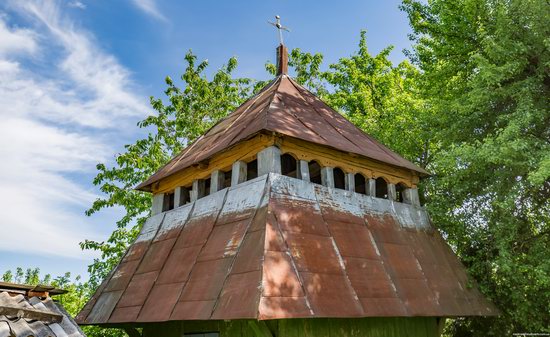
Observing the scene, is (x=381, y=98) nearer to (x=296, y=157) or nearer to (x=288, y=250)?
(x=296, y=157)

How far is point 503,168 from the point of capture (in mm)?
8539

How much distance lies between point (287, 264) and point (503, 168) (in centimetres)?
544

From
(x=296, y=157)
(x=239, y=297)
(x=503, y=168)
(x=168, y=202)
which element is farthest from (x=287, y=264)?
(x=503, y=168)

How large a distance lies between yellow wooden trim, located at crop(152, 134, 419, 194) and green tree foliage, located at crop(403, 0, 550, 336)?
1.03 metres

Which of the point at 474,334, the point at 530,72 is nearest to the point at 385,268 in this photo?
the point at 474,334

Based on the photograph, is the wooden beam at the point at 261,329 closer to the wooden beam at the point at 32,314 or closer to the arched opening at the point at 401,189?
the wooden beam at the point at 32,314

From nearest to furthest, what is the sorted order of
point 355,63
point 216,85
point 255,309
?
1. point 255,309
2. point 216,85
3. point 355,63

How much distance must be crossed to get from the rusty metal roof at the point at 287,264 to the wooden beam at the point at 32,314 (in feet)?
6.33

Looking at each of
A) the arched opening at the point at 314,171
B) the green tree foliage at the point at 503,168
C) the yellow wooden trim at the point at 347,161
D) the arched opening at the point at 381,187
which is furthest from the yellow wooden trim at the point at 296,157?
the arched opening at the point at 314,171

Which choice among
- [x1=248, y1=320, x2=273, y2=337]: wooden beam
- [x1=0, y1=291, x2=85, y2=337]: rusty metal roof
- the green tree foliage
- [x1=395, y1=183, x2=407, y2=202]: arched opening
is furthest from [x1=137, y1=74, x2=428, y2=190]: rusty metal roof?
[x1=0, y1=291, x2=85, y2=337]: rusty metal roof

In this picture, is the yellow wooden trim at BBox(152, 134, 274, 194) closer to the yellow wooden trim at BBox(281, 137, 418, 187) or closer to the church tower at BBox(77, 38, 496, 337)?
the church tower at BBox(77, 38, 496, 337)

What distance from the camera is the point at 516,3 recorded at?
28.0 feet

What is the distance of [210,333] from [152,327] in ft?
6.83

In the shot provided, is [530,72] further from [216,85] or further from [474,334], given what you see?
[216,85]
